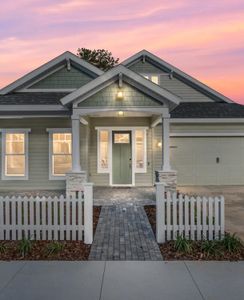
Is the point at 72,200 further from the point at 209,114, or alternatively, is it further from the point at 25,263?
the point at 209,114

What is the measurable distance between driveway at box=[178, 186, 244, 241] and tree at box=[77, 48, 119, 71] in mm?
31730

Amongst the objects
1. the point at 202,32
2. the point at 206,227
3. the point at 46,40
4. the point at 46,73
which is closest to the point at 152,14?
the point at 202,32

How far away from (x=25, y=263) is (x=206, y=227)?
365cm

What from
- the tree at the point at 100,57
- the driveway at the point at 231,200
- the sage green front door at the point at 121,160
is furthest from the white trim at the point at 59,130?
the tree at the point at 100,57

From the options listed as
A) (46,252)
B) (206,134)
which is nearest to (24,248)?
(46,252)

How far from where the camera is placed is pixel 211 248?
6.39 m

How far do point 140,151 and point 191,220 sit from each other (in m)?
8.68

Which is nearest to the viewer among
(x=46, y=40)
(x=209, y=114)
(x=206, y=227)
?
(x=206, y=227)

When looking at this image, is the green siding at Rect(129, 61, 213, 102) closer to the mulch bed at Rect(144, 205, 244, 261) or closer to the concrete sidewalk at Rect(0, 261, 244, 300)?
the mulch bed at Rect(144, 205, 244, 261)

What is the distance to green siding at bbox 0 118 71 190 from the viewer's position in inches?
588

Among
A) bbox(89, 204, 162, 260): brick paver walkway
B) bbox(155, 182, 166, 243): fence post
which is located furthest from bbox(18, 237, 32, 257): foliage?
bbox(155, 182, 166, 243): fence post

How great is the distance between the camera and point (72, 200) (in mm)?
7238

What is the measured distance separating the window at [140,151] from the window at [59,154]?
300cm

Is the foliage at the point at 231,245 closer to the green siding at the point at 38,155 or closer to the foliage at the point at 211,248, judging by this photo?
the foliage at the point at 211,248
